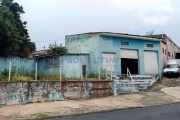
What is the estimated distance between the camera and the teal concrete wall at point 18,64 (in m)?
17.3

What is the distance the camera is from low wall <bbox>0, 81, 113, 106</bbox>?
1211 cm

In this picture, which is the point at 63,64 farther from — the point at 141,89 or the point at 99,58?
the point at 141,89

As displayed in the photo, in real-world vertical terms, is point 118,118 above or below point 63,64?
below

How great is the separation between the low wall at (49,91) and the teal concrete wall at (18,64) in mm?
4764

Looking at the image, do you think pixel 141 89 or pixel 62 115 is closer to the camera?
pixel 62 115

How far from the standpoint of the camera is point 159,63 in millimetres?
23812

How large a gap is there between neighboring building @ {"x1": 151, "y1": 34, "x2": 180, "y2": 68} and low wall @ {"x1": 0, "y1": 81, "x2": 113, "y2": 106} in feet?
41.6

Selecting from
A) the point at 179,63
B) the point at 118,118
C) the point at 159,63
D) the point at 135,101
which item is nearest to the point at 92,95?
the point at 135,101

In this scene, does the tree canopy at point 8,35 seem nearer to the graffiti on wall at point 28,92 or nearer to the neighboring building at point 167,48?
the graffiti on wall at point 28,92

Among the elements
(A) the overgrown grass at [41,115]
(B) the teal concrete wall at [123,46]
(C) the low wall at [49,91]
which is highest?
(B) the teal concrete wall at [123,46]

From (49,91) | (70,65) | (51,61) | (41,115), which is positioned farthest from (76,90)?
(51,61)

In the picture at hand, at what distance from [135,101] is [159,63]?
11.0 meters

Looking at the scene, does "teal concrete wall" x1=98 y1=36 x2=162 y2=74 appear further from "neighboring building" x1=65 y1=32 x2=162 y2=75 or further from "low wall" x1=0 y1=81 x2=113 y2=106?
"low wall" x1=0 y1=81 x2=113 y2=106

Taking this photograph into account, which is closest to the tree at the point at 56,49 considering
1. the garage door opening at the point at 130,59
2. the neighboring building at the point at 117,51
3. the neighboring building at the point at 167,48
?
the neighboring building at the point at 117,51
